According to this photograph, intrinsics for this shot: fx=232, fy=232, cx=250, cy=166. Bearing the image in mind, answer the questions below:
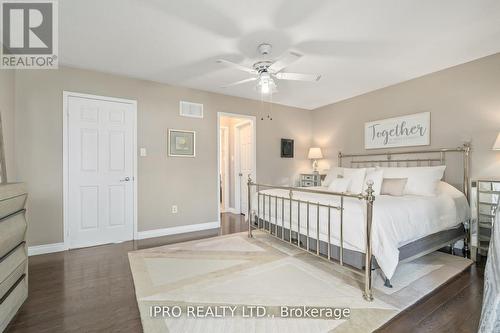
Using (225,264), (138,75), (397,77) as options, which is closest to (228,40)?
(138,75)

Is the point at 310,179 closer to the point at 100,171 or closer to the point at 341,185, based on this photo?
the point at 341,185

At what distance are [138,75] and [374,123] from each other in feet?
13.5

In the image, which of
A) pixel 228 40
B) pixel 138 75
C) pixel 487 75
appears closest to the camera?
pixel 228 40

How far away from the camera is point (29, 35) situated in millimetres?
2430

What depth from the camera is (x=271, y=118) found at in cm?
511

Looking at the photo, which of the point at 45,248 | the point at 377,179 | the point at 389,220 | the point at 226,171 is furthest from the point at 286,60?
the point at 45,248

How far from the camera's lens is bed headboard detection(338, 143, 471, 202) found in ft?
10.3

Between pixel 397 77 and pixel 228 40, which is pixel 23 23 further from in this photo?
pixel 397 77

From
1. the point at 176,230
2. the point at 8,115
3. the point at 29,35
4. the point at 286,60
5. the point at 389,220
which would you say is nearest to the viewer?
the point at 389,220

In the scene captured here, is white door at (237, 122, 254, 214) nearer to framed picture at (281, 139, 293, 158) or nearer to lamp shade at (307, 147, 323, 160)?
framed picture at (281, 139, 293, 158)

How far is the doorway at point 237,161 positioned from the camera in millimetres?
5133

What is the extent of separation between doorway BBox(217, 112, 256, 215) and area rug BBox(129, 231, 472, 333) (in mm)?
2499

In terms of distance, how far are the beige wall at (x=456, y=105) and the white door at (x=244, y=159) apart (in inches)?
89.7

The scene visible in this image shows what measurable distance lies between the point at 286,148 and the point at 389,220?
339cm
